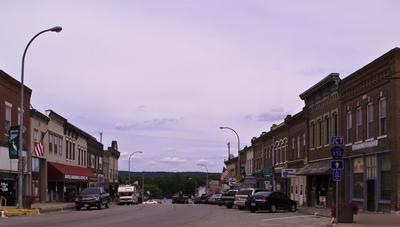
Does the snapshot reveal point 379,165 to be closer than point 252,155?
Yes

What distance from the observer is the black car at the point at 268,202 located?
102 feet

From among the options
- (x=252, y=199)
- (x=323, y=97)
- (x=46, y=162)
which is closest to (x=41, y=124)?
(x=46, y=162)

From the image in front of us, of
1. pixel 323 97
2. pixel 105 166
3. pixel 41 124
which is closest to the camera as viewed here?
pixel 323 97

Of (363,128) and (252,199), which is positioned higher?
(363,128)

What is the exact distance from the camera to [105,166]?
250 feet

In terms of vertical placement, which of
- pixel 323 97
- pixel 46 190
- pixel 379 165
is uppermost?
pixel 323 97

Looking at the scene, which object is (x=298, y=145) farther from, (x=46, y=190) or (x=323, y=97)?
(x=46, y=190)

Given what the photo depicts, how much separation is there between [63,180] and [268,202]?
22.4 meters

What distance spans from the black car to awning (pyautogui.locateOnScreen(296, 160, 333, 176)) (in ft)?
12.4

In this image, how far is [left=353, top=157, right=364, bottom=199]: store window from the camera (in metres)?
29.2

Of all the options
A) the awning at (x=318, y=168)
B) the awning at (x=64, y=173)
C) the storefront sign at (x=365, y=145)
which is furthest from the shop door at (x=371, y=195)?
the awning at (x=64, y=173)

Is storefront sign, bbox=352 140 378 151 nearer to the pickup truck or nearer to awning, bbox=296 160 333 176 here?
awning, bbox=296 160 333 176

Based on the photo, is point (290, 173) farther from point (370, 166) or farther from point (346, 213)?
point (346, 213)

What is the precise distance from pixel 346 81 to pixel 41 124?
87.5ft
